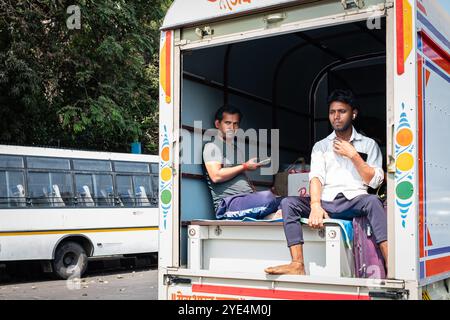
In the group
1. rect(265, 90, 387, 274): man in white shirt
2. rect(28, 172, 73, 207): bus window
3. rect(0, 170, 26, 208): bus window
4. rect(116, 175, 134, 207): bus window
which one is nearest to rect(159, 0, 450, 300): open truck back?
rect(265, 90, 387, 274): man in white shirt

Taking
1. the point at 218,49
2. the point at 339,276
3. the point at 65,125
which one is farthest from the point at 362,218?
the point at 65,125

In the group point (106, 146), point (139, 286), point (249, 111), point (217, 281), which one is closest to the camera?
point (217, 281)

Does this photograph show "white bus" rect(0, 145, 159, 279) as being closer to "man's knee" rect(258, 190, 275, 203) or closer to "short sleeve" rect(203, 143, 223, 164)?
"short sleeve" rect(203, 143, 223, 164)

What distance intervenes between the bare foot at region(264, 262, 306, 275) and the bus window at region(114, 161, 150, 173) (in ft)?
36.1

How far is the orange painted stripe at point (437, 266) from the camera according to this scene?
4.09 meters

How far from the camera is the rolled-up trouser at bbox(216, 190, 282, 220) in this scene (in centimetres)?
511

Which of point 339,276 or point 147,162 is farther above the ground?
point 147,162

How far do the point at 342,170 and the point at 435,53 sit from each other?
1.08 metres

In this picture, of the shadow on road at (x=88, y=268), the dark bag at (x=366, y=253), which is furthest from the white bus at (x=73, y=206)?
the dark bag at (x=366, y=253)

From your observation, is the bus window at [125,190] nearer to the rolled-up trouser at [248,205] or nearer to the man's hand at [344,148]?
the rolled-up trouser at [248,205]

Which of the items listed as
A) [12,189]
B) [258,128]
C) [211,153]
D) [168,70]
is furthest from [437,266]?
[12,189]

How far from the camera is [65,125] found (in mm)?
14469

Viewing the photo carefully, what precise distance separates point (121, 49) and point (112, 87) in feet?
3.27
